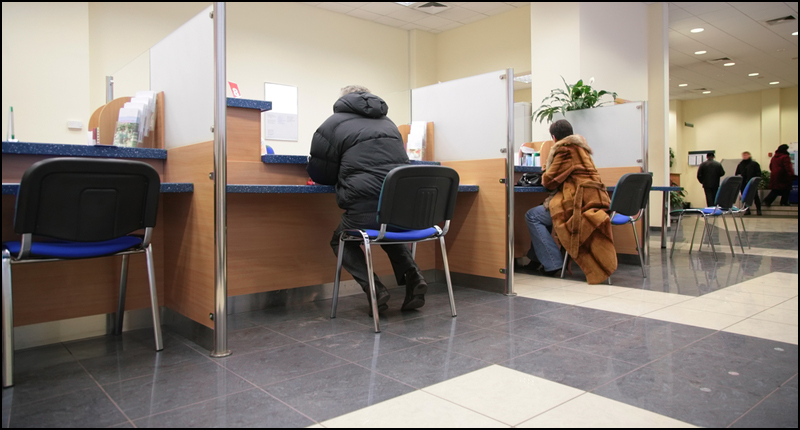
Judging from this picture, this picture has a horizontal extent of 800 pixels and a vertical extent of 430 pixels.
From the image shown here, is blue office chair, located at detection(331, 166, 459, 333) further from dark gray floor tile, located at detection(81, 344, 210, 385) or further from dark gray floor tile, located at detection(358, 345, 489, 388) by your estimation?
dark gray floor tile, located at detection(81, 344, 210, 385)

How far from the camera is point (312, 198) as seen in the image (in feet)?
9.60

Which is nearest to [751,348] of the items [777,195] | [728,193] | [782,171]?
[728,193]

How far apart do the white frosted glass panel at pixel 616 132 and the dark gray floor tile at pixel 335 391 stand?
3538 millimetres

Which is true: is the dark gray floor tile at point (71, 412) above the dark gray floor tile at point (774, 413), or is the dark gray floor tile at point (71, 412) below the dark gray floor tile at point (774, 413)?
below

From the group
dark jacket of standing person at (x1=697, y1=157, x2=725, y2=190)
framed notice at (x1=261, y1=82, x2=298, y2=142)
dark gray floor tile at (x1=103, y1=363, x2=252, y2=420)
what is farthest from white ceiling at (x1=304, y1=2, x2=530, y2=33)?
dark gray floor tile at (x1=103, y1=363, x2=252, y2=420)

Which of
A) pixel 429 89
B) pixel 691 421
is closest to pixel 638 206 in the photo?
pixel 429 89

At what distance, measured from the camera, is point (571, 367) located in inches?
71.7

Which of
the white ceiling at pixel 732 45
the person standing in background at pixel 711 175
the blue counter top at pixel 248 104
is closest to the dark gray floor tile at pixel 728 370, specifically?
the blue counter top at pixel 248 104

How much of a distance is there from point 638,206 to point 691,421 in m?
2.58

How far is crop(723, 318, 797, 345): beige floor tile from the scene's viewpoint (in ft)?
7.02

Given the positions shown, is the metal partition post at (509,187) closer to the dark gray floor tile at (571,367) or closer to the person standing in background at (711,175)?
the dark gray floor tile at (571,367)

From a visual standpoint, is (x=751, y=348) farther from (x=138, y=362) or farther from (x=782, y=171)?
(x=782, y=171)

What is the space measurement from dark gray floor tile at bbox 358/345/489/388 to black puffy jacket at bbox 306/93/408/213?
2.49 ft

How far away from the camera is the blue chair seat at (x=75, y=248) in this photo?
176 cm
